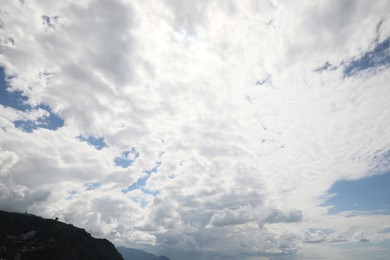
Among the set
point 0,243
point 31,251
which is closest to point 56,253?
point 31,251

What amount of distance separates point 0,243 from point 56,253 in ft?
132

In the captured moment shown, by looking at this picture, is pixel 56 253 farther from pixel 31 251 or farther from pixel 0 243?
pixel 0 243

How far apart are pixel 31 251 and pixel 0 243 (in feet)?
91.6

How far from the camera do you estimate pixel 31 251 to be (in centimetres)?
18938

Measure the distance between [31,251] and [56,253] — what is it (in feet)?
55.5

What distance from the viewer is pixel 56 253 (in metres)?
199

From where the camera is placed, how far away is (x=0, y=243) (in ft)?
645
